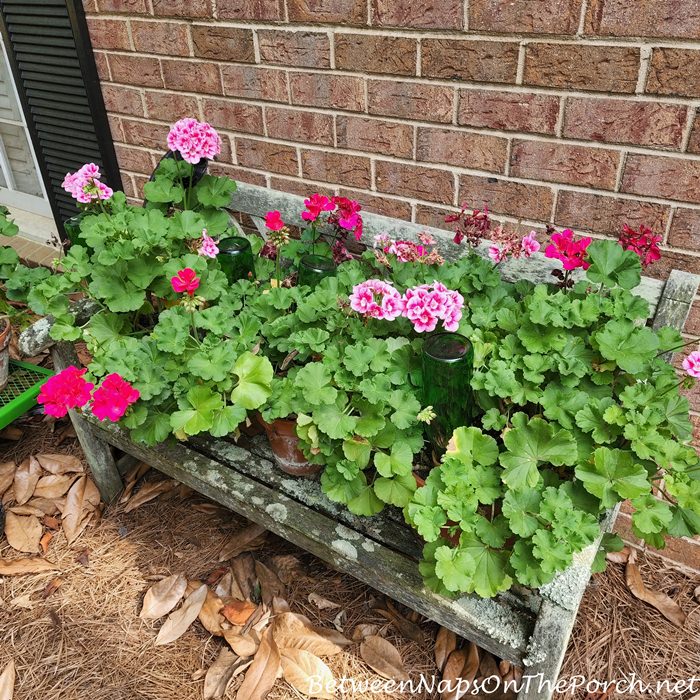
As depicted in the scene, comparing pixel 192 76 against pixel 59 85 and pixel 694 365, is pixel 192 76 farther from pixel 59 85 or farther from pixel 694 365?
pixel 694 365

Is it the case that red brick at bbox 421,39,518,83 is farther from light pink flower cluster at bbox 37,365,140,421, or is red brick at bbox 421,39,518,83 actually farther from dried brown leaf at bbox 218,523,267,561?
dried brown leaf at bbox 218,523,267,561

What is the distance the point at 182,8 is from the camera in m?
1.92

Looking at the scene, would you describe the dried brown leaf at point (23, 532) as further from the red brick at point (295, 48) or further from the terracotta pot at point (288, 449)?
the red brick at point (295, 48)

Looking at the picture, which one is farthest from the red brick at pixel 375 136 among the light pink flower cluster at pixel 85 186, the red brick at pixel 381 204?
the light pink flower cluster at pixel 85 186

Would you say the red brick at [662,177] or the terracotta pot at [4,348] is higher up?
the red brick at [662,177]

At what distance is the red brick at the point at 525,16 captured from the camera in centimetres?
136

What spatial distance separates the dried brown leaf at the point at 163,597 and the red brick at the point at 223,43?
1503 mm

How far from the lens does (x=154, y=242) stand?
1.59m

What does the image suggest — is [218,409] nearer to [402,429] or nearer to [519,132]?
[402,429]

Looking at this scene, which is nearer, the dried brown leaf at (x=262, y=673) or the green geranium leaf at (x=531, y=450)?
the green geranium leaf at (x=531, y=450)

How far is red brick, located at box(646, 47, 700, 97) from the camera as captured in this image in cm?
128

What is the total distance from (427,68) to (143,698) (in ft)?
5.54

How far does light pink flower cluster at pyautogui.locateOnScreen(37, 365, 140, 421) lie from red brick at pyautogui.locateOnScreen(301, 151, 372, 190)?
2.86ft

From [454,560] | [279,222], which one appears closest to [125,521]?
[279,222]
